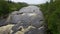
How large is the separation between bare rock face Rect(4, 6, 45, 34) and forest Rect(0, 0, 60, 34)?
17.1 inches

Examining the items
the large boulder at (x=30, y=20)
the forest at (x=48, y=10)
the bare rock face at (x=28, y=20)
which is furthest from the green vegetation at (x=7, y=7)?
the large boulder at (x=30, y=20)

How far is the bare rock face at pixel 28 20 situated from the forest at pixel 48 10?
435mm

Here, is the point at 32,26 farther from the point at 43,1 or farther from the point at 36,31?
the point at 43,1

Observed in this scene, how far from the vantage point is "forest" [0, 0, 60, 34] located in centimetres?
→ 996

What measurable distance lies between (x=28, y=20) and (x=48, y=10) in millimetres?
1510

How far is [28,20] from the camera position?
12914 millimetres

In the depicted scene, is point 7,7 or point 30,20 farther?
point 7,7

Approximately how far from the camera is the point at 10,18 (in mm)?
13648

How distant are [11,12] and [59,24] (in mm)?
5909

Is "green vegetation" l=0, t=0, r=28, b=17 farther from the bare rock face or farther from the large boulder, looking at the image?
the large boulder

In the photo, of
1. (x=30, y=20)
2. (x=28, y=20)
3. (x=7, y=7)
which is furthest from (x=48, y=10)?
(x=7, y=7)

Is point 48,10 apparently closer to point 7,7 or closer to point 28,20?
point 28,20

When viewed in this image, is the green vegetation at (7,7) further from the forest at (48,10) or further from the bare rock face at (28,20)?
the bare rock face at (28,20)

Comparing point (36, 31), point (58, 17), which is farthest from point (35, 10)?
point (58, 17)
